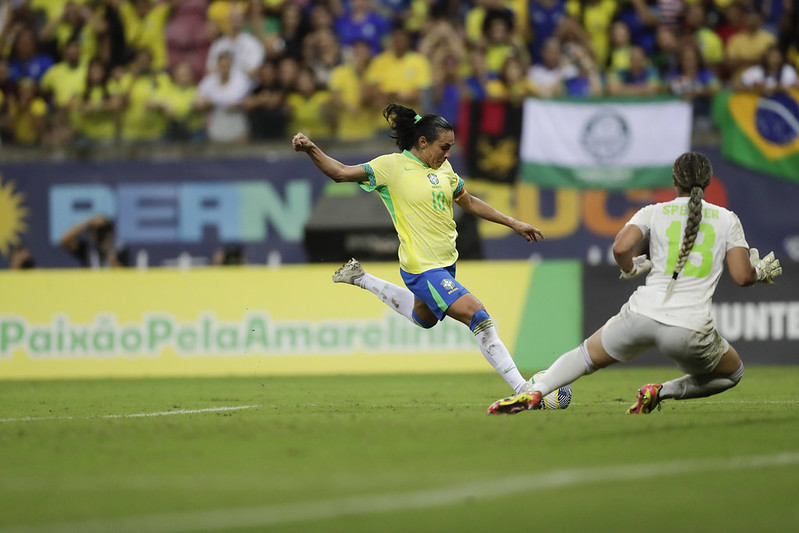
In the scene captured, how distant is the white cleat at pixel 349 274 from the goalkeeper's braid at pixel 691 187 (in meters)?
3.14

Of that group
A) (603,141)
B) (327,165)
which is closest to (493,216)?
(327,165)

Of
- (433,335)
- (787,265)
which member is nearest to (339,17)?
(433,335)

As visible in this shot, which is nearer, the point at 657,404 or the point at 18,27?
the point at 657,404

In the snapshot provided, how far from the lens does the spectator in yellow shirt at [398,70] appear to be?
59.7 feet

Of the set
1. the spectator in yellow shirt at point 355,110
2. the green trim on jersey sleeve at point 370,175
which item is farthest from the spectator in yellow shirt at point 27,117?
the green trim on jersey sleeve at point 370,175

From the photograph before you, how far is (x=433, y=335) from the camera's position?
15.3 m

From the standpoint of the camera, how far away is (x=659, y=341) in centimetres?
796

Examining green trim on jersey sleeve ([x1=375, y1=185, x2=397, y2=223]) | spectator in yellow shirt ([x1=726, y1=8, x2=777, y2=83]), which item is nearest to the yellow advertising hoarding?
spectator in yellow shirt ([x1=726, y1=8, x2=777, y2=83])

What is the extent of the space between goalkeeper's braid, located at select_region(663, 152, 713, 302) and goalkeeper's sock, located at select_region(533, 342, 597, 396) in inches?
27.1

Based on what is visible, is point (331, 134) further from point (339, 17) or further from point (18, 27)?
point (18, 27)

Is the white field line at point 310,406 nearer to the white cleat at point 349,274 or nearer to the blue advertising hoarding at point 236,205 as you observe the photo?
the white cleat at point 349,274

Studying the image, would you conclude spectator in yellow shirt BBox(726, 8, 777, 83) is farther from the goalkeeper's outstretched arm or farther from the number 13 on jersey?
the number 13 on jersey

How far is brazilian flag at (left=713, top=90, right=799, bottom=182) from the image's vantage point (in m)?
17.5

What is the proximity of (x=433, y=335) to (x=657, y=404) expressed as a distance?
6616 mm
